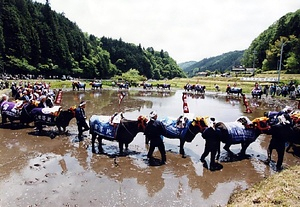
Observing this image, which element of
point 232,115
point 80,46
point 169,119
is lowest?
point 232,115

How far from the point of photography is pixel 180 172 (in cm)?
836

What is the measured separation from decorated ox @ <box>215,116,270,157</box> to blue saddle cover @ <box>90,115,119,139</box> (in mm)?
3756

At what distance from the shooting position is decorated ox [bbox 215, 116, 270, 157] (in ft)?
30.2

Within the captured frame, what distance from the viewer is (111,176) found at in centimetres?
794

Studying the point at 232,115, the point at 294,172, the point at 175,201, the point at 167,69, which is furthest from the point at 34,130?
the point at 167,69

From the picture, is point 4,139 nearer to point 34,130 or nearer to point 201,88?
point 34,130

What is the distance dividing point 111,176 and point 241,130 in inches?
191

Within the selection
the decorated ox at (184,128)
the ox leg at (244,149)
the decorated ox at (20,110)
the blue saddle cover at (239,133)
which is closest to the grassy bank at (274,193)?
the blue saddle cover at (239,133)

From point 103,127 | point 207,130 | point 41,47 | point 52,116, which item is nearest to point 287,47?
point 41,47

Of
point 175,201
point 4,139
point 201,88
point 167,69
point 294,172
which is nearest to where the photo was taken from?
point 175,201

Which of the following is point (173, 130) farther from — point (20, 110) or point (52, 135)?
point (20, 110)

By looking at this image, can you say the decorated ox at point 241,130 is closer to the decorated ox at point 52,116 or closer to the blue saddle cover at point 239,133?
the blue saddle cover at point 239,133

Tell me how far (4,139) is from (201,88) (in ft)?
A: 102

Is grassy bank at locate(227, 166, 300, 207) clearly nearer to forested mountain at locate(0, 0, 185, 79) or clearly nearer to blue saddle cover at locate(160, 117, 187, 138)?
blue saddle cover at locate(160, 117, 187, 138)
